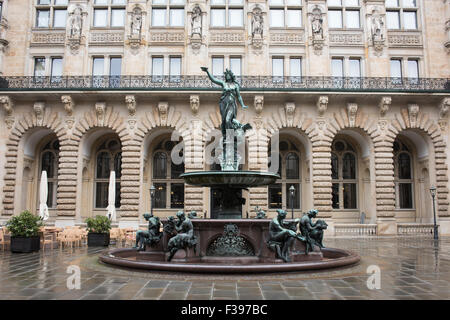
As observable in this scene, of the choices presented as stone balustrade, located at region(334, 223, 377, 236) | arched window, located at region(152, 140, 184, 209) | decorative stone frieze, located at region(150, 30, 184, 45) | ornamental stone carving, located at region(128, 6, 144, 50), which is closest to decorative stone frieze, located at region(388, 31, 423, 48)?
stone balustrade, located at region(334, 223, 377, 236)

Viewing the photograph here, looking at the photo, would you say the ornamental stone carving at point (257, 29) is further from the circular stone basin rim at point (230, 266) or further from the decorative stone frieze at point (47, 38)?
the circular stone basin rim at point (230, 266)

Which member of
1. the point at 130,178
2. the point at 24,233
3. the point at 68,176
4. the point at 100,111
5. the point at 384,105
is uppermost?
the point at 384,105

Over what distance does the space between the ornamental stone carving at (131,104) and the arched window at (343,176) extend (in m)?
16.1

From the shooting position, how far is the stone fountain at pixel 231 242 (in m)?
8.98

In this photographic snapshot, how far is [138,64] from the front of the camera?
1069 inches

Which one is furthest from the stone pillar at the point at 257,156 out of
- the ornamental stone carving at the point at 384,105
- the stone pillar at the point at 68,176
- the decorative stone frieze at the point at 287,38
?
the stone pillar at the point at 68,176

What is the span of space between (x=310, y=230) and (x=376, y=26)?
22.5 metres

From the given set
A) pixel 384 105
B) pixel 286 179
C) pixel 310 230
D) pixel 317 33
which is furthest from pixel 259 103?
pixel 310 230

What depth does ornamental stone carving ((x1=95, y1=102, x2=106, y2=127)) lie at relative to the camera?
82.8ft

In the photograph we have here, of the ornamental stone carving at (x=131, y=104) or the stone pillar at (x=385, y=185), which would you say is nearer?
the stone pillar at (x=385, y=185)

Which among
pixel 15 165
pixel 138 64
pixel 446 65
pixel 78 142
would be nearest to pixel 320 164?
pixel 446 65

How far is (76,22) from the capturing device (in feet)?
89.9

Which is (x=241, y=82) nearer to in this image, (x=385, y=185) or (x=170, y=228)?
(x=385, y=185)

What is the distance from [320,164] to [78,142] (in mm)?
17218
